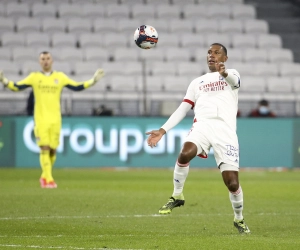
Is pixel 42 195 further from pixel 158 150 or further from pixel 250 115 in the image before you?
pixel 250 115

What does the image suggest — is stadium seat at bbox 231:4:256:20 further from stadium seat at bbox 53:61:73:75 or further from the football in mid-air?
the football in mid-air

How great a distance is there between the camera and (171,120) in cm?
954

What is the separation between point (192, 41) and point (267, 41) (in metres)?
2.70

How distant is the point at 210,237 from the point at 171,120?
5.30ft

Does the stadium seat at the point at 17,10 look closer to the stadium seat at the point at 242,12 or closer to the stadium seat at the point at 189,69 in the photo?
the stadium seat at the point at 189,69

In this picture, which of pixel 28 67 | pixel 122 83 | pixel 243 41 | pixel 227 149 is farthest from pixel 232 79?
pixel 243 41

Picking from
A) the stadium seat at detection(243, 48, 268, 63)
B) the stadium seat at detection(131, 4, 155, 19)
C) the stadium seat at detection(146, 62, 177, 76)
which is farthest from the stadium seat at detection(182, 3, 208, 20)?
the stadium seat at detection(146, 62, 177, 76)

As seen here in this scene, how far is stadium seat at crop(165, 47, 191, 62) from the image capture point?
26.7 metres

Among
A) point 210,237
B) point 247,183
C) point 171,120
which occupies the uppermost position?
point 171,120

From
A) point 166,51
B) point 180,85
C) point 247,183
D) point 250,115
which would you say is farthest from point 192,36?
point 247,183

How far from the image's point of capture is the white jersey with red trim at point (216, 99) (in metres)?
9.30

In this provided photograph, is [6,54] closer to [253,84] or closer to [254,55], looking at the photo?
[253,84]

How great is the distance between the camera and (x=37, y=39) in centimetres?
2636

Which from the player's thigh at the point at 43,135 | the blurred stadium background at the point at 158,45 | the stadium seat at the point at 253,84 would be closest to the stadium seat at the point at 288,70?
the blurred stadium background at the point at 158,45
